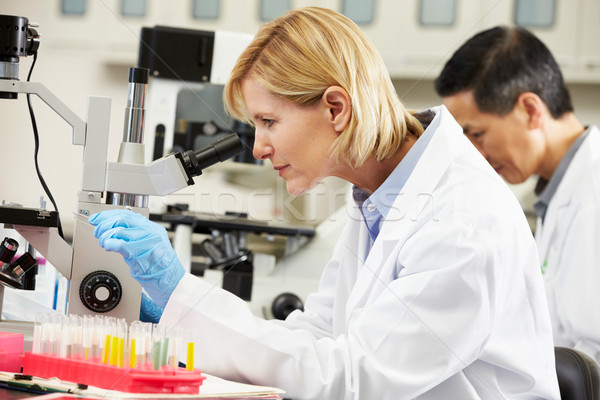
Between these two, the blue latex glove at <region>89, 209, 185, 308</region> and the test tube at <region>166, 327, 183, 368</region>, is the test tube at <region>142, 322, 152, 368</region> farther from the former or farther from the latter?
the blue latex glove at <region>89, 209, 185, 308</region>

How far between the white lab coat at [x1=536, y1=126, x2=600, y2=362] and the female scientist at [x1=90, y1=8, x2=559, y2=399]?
87 centimetres

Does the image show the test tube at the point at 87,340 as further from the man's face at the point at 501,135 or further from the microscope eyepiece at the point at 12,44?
the man's face at the point at 501,135

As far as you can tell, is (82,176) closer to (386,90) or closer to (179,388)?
A: (179,388)

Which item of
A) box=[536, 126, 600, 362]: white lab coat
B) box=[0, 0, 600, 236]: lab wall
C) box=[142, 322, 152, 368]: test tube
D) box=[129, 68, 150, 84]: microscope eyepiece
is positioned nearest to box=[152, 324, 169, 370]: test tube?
box=[142, 322, 152, 368]: test tube

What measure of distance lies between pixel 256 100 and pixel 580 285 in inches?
46.8

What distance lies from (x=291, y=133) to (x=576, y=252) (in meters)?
1.14

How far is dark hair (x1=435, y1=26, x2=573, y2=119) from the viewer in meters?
2.12

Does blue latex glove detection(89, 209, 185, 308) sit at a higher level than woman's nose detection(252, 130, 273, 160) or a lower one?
lower

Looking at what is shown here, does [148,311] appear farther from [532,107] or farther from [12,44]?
[532,107]

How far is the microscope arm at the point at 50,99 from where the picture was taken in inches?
41.9

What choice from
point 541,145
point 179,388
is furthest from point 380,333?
point 541,145

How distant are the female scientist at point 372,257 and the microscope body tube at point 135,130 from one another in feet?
0.19

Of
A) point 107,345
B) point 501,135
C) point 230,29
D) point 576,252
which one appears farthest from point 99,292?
point 230,29

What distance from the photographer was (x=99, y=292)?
3.44 feet
